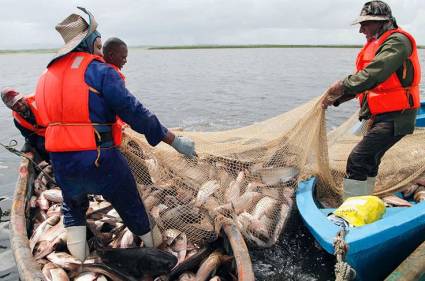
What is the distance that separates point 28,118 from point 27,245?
8.21 ft

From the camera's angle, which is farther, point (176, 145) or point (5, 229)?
point (5, 229)

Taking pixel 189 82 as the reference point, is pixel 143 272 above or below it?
above

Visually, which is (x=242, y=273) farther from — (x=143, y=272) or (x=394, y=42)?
(x=394, y=42)

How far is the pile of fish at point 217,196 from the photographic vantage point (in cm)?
499

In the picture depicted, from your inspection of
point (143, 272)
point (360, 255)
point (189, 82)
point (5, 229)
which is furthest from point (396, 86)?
point (189, 82)

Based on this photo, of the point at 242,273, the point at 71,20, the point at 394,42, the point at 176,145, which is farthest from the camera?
the point at 394,42

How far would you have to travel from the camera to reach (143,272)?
4.31m

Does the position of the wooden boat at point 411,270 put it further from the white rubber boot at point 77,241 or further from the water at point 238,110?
the white rubber boot at point 77,241

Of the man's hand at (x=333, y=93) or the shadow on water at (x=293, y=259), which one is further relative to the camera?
the shadow on water at (x=293, y=259)

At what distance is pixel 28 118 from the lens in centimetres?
636

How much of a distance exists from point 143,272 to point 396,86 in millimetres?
3884

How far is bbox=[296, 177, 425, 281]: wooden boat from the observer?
4.32 m

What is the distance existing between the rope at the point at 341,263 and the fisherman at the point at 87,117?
1854 millimetres

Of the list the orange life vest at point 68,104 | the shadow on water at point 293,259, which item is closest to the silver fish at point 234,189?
the shadow on water at point 293,259
